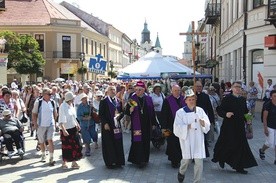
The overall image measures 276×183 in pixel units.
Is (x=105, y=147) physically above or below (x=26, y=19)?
below

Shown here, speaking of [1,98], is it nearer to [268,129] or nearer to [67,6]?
[268,129]

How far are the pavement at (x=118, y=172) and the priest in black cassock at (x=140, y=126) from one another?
0.79ft

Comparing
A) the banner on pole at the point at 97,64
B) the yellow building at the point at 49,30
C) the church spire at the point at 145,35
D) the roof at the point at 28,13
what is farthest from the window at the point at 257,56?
the church spire at the point at 145,35

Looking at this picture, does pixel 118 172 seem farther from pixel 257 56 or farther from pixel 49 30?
pixel 49 30

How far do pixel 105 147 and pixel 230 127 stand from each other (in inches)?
107

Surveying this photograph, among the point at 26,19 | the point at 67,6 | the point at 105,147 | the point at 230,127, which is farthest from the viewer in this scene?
the point at 67,6

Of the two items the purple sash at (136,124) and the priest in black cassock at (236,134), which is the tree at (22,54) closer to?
the purple sash at (136,124)

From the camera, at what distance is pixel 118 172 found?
9227 millimetres

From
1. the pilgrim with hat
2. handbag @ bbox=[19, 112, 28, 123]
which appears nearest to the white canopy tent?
handbag @ bbox=[19, 112, 28, 123]

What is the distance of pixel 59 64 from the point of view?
55.5 meters

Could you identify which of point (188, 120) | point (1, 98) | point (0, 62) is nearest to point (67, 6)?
point (0, 62)

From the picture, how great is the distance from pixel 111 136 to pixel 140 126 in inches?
27.0

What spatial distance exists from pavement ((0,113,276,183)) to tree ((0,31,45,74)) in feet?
114

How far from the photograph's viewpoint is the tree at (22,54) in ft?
145
